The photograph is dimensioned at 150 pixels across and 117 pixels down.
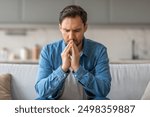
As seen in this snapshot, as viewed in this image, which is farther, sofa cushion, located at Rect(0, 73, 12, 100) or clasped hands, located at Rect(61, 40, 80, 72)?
sofa cushion, located at Rect(0, 73, 12, 100)

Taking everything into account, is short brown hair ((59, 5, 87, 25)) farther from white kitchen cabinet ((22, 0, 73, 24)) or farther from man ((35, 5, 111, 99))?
white kitchen cabinet ((22, 0, 73, 24))

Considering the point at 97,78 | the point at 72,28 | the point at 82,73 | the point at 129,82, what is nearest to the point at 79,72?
the point at 82,73

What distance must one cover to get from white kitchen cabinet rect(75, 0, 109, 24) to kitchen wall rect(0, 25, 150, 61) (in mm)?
242

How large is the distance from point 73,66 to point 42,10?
2815 millimetres

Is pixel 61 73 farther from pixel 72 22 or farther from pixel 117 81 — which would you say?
pixel 117 81

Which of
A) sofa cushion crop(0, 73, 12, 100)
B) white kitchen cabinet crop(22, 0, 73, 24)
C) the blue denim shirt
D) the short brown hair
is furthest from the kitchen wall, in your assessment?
the short brown hair

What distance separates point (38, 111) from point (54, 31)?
10.7 feet

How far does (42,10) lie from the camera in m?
4.30

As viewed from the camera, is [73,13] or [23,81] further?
[23,81]

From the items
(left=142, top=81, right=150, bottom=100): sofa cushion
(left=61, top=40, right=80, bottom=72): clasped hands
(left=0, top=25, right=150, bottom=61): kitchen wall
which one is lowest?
(left=142, top=81, right=150, bottom=100): sofa cushion

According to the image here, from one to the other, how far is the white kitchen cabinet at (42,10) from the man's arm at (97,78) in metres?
2.64

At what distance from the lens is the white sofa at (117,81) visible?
2258 millimetres

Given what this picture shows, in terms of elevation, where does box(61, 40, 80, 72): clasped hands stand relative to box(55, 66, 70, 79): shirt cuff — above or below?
above

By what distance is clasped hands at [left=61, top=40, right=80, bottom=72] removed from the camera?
63.4 inches
